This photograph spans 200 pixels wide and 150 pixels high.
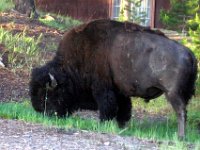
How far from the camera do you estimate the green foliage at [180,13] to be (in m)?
13.8

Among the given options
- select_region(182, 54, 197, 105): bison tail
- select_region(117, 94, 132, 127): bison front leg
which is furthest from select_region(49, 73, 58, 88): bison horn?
select_region(182, 54, 197, 105): bison tail

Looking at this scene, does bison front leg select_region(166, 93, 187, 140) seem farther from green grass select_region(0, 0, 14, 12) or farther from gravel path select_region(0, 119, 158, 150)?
green grass select_region(0, 0, 14, 12)

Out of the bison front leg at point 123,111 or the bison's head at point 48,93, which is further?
the bison front leg at point 123,111

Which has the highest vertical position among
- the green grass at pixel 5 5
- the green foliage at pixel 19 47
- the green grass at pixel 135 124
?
the green grass at pixel 5 5

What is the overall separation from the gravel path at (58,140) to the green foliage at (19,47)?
7.03 metres

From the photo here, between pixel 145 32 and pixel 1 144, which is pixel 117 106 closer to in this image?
pixel 145 32

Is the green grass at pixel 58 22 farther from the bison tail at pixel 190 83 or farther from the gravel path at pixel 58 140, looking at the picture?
the gravel path at pixel 58 140

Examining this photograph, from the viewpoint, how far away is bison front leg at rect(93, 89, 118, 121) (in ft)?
31.2

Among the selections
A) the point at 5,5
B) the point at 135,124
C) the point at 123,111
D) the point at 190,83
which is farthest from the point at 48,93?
the point at 5,5

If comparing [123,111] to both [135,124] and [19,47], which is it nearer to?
[135,124]

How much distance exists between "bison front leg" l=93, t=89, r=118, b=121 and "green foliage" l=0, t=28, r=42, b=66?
17.9 feet

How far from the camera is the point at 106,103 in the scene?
31.1 feet

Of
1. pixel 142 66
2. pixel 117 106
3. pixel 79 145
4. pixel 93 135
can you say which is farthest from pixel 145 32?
pixel 79 145

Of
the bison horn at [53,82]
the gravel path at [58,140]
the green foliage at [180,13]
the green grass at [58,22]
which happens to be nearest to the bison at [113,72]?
the bison horn at [53,82]
